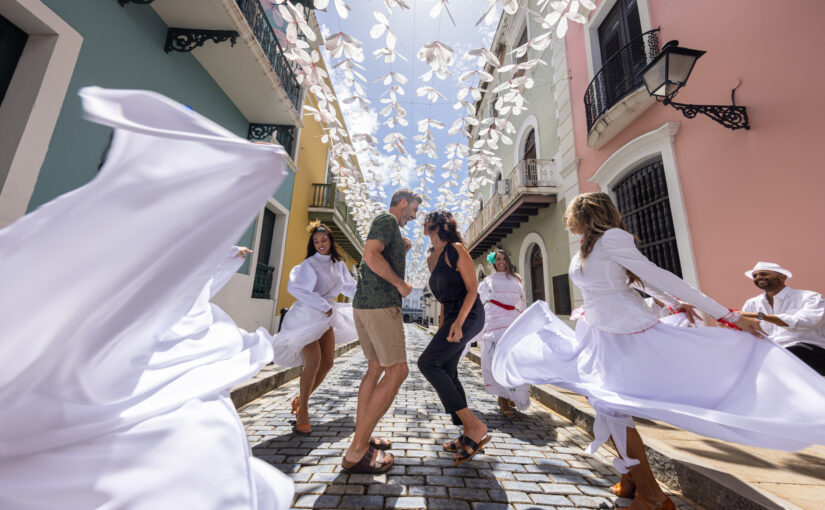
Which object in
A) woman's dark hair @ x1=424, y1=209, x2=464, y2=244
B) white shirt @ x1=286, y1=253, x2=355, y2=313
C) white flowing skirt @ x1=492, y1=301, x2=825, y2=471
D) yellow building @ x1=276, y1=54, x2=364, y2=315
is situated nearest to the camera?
white flowing skirt @ x1=492, y1=301, x2=825, y2=471

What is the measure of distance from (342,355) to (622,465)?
8068mm

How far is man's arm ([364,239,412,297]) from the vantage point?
2.46 metres

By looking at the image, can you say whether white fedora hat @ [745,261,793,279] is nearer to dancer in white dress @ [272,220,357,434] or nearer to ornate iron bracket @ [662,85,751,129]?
ornate iron bracket @ [662,85,751,129]

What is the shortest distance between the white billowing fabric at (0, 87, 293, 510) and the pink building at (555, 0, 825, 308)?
210 inches

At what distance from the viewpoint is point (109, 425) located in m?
0.76

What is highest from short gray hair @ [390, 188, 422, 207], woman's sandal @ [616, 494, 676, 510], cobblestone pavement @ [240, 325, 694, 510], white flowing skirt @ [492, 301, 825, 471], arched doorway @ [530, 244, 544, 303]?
arched doorway @ [530, 244, 544, 303]

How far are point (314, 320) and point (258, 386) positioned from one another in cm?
148

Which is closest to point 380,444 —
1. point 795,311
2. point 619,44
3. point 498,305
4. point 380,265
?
point 380,265

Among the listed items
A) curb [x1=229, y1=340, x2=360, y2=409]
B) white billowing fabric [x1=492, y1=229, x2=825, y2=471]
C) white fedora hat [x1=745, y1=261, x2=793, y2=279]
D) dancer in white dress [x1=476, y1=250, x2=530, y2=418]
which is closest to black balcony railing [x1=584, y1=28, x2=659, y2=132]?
white fedora hat [x1=745, y1=261, x2=793, y2=279]

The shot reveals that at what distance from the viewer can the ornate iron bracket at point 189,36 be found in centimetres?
493

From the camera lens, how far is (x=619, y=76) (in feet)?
21.8

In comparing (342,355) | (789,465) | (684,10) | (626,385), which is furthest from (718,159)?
(342,355)

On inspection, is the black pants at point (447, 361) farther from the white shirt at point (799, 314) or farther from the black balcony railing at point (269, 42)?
the black balcony railing at point (269, 42)

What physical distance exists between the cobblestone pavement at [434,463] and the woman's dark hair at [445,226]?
5.73 ft
